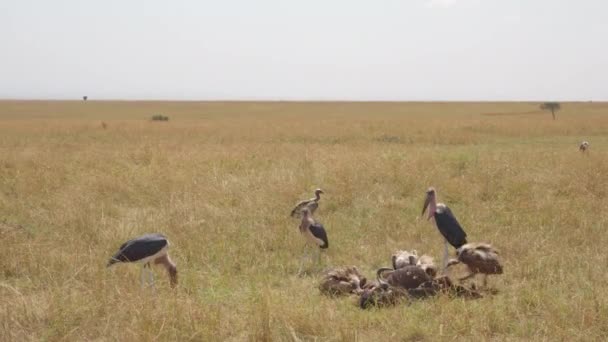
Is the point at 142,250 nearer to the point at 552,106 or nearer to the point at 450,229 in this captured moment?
the point at 450,229

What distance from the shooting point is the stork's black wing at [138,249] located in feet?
20.4

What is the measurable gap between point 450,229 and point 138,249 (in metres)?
3.99

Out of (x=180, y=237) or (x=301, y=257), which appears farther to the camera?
(x=180, y=237)

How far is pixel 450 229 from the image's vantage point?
751 centimetres

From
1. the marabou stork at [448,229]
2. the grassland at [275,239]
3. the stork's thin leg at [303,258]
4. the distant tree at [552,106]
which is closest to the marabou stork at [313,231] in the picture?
the stork's thin leg at [303,258]

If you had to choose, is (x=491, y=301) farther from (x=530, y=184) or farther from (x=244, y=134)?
(x=244, y=134)

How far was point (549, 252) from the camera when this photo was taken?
26.4 feet

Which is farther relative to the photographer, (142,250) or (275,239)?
(275,239)

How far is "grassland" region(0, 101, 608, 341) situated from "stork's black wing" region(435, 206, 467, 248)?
75cm

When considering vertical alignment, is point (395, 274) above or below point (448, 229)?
below

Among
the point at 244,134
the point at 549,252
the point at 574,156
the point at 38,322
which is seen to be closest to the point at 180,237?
the point at 38,322

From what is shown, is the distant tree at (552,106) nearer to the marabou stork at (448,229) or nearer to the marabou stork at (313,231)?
the marabou stork at (448,229)

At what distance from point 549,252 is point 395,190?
450 cm

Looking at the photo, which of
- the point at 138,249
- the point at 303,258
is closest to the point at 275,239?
the point at 303,258
